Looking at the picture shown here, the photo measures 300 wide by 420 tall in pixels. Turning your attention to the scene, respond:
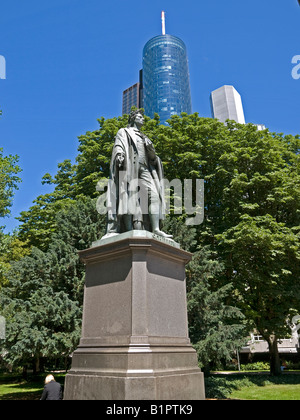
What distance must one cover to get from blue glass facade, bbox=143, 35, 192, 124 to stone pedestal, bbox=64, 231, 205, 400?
108176mm

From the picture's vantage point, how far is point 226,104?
3418 inches

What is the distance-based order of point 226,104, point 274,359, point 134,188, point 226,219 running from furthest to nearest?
point 226,104 < point 274,359 < point 226,219 < point 134,188

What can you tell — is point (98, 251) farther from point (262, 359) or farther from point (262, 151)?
point (262, 359)

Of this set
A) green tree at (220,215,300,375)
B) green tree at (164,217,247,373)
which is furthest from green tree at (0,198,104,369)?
green tree at (220,215,300,375)

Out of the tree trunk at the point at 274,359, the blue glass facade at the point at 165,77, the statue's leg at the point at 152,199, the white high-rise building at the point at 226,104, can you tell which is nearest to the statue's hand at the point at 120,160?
the statue's leg at the point at 152,199

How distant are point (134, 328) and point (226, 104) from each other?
88.5 meters

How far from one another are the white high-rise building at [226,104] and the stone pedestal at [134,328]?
8348cm

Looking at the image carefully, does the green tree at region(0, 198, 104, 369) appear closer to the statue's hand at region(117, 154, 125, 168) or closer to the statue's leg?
the statue's leg

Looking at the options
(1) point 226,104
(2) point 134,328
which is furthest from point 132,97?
(2) point 134,328

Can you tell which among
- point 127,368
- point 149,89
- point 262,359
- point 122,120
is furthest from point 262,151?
point 149,89

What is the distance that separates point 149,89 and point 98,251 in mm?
118128

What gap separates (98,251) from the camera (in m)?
6.62

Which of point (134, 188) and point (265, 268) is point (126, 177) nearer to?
point (134, 188)

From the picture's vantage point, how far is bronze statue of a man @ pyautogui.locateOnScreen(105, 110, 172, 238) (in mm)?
7188
